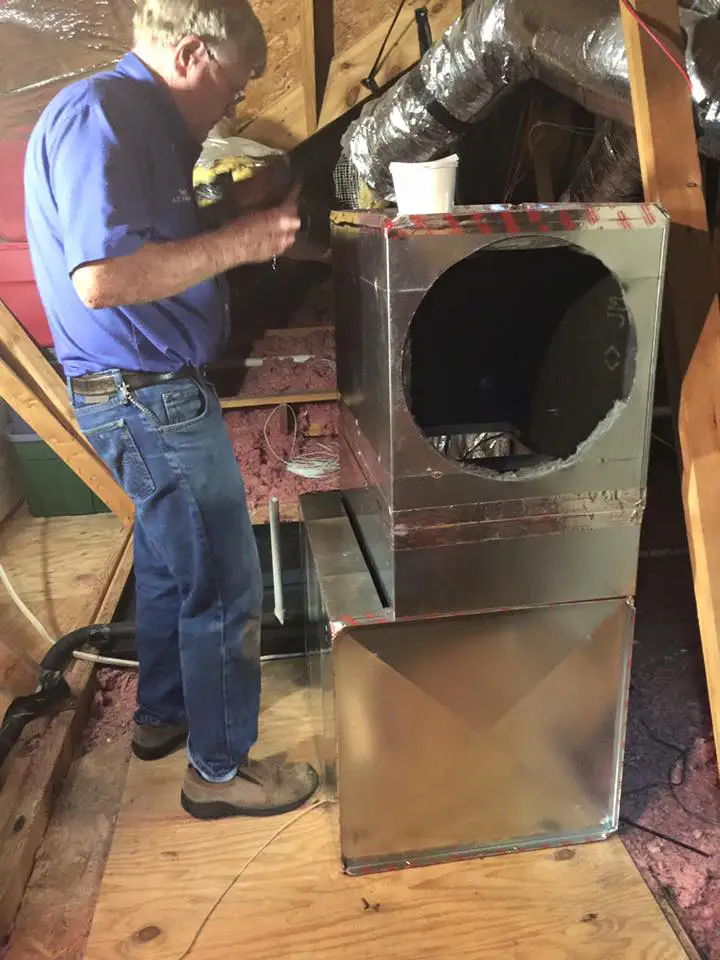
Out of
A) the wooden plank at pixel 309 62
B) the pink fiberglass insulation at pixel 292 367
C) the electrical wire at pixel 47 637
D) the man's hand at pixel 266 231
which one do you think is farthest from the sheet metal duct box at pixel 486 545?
the electrical wire at pixel 47 637

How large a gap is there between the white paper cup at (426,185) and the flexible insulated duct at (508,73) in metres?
0.48

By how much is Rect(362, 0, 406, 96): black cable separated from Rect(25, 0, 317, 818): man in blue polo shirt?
1.37 ft

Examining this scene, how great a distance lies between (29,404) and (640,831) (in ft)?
6.22

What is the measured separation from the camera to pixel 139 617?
1.74 m

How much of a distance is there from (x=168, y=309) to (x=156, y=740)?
39.5 inches

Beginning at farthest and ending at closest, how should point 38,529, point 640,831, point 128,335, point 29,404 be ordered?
point 38,529, point 29,404, point 640,831, point 128,335

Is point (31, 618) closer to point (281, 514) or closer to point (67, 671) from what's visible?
point (67, 671)

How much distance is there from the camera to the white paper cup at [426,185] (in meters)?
1.08

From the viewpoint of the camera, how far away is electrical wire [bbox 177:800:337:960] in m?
1.32

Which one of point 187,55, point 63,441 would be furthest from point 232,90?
point 63,441

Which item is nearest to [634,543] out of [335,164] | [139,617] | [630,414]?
[630,414]

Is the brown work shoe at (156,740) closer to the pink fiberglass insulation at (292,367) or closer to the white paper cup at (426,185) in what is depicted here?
the pink fiberglass insulation at (292,367)

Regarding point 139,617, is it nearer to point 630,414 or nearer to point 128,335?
point 128,335

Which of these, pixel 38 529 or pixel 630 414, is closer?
pixel 630 414
